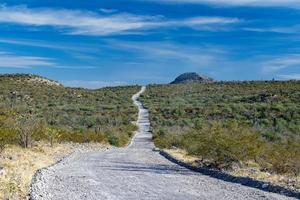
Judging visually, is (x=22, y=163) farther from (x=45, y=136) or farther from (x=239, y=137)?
(x=45, y=136)

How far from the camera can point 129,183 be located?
68.1 feet

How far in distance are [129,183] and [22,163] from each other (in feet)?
19.2

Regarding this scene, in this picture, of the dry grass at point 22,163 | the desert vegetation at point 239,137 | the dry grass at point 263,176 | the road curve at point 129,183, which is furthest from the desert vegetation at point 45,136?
the dry grass at point 263,176

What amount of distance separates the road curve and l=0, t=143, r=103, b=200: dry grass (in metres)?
0.43

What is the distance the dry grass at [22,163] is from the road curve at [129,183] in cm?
43

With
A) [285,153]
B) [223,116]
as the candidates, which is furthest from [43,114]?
[285,153]

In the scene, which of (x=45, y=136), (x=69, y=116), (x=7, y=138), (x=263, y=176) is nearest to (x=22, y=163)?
(x=7, y=138)

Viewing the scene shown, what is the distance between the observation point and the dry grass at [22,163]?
17.0m

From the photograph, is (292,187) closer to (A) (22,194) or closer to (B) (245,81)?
(A) (22,194)

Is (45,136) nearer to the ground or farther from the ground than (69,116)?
farther from the ground

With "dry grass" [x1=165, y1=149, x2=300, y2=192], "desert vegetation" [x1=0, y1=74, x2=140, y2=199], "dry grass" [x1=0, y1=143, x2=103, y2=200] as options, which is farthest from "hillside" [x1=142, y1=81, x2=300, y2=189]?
"dry grass" [x1=0, y1=143, x2=103, y2=200]

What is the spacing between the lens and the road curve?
57.4 feet

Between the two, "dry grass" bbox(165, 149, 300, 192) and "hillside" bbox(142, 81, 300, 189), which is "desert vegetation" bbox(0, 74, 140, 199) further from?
"dry grass" bbox(165, 149, 300, 192)

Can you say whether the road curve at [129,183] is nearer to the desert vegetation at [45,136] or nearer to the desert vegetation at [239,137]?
the desert vegetation at [45,136]
